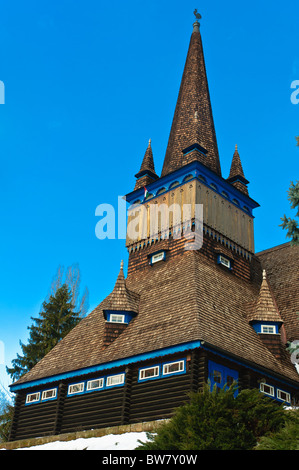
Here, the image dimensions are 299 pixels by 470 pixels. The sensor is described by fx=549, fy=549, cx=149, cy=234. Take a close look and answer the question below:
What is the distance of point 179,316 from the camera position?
22344 millimetres

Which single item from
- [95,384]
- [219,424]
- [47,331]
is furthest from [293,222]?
[47,331]

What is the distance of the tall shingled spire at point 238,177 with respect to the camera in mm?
33000

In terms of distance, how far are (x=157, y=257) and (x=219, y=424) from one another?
15079 mm

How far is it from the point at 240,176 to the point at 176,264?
8.73 m

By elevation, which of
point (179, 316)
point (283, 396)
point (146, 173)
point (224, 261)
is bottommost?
point (283, 396)

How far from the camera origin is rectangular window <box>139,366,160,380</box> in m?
21.4

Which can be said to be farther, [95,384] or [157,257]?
[157,257]

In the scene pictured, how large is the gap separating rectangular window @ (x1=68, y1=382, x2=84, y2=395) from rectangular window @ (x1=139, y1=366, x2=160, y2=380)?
11.6 ft

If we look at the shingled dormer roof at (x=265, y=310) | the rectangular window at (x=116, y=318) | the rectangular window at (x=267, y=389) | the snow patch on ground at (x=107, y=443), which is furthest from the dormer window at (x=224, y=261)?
the snow patch on ground at (x=107, y=443)

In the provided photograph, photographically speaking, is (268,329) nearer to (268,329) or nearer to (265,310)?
(268,329)

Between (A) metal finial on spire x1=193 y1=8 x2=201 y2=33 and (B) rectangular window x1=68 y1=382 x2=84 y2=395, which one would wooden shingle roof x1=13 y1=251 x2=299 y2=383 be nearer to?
(B) rectangular window x1=68 y1=382 x2=84 y2=395
